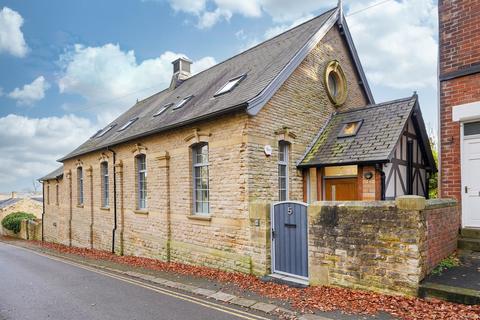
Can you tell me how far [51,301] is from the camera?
290 inches

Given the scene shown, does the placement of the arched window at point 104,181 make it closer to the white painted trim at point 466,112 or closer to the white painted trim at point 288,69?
the white painted trim at point 288,69

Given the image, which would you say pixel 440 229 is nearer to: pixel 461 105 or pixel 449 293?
pixel 449 293

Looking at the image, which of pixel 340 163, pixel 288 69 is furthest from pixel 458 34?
pixel 288 69

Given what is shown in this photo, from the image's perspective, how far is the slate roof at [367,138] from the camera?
29.9ft

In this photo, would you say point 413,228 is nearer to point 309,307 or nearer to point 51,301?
point 309,307

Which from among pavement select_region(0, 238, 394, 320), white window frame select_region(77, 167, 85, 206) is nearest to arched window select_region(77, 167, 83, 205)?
white window frame select_region(77, 167, 85, 206)

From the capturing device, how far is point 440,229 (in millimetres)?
6891

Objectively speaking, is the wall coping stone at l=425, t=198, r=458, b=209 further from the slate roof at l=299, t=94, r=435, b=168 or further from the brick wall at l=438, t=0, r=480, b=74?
the brick wall at l=438, t=0, r=480, b=74

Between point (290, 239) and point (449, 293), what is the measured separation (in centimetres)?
340

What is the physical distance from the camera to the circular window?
40.9ft

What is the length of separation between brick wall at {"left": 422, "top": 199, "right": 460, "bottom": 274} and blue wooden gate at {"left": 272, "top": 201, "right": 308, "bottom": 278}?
8.24 ft

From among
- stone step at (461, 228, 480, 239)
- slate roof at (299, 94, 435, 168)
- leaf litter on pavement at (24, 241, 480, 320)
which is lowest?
leaf litter on pavement at (24, 241, 480, 320)

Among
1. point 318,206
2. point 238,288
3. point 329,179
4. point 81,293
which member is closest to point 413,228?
point 318,206

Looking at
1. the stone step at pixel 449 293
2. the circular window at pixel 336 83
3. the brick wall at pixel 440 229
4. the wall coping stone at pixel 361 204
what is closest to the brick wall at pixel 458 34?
the brick wall at pixel 440 229
